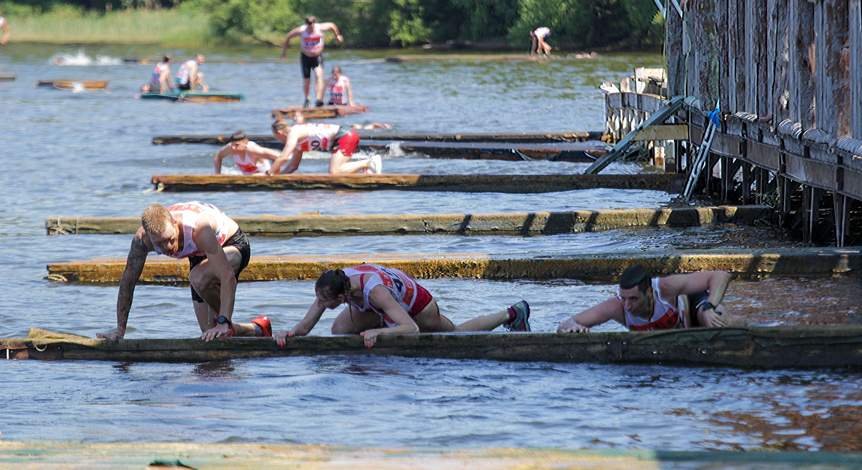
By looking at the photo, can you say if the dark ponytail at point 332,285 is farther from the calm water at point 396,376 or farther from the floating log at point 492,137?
the floating log at point 492,137

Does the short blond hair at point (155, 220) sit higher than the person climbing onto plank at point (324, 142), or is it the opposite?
the person climbing onto plank at point (324, 142)

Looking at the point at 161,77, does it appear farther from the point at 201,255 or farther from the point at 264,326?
the point at 264,326

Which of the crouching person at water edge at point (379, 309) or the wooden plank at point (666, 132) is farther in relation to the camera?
the wooden plank at point (666, 132)

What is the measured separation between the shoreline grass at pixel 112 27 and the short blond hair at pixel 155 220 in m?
57.6

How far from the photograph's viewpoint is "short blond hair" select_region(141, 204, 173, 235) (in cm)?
595

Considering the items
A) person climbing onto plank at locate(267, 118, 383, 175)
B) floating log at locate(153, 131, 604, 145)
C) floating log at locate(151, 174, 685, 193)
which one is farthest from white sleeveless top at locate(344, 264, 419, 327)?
floating log at locate(153, 131, 604, 145)

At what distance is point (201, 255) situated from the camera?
6.84 meters

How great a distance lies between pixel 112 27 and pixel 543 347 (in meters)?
63.0

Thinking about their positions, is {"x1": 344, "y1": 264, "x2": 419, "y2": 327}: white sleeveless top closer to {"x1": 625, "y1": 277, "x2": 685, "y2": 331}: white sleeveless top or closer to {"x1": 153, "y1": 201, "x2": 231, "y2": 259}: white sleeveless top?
{"x1": 153, "y1": 201, "x2": 231, "y2": 259}: white sleeveless top

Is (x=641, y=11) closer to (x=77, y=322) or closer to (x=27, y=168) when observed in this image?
(x=27, y=168)

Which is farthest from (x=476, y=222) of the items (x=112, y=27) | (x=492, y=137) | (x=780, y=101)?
(x=112, y=27)

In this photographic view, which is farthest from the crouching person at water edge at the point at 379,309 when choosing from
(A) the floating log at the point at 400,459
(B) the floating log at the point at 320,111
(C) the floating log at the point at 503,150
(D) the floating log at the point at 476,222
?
(B) the floating log at the point at 320,111

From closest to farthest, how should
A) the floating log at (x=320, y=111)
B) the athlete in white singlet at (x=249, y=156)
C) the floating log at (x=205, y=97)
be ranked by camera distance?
the athlete in white singlet at (x=249, y=156) < the floating log at (x=320, y=111) < the floating log at (x=205, y=97)

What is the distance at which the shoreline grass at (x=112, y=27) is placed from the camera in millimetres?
61344
